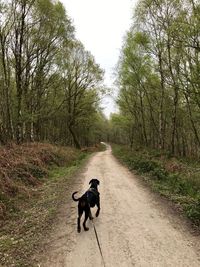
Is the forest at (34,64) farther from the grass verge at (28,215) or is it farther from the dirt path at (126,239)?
the dirt path at (126,239)

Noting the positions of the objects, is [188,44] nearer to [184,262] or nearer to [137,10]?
[137,10]

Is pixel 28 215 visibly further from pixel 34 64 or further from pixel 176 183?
pixel 34 64

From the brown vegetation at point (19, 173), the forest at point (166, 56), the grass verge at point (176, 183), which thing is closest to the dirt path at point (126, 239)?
the grass verge at point (176, 183)

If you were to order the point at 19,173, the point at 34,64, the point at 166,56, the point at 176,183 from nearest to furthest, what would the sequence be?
1. the point at 176,183
2. the point at 19,173
3. the point at 166,56
4. the point at 34,64

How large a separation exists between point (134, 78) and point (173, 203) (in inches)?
814

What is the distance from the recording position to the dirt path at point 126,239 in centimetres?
615

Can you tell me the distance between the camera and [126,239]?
7.21 metres

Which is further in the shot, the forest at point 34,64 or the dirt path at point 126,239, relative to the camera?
the forest at point 34,64

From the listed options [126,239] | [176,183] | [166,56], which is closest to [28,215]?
[126,239]

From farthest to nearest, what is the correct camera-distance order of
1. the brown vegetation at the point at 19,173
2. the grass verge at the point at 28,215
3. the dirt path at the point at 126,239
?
the brown vegetation at the point at 19,173
the grass verge at the point at 28,215
the dirt path at the point at 126,239

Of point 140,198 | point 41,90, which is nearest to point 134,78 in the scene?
point 41,90

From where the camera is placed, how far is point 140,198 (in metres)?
11.5

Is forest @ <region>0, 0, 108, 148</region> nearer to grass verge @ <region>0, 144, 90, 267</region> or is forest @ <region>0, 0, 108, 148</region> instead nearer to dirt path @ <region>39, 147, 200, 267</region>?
grass verge @ <region>0, 144, 90, 267</region>

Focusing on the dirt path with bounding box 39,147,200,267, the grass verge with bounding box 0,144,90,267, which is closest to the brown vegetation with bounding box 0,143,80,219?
the grass verge with bounding box 0,144,90,267
